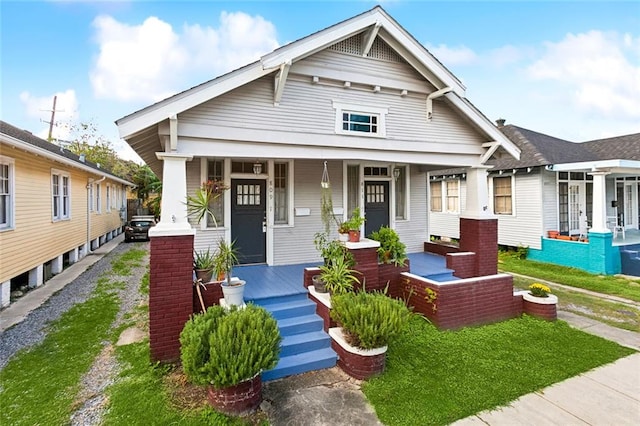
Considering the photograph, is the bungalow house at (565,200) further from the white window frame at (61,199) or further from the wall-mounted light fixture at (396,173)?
the white window frame at (61,199)

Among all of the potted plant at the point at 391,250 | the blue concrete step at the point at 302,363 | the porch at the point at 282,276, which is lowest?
the blue concrete step at the point at 302,363

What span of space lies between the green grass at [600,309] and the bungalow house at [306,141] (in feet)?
6.70

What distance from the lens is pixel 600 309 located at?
714cm

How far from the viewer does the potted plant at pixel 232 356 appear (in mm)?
3260

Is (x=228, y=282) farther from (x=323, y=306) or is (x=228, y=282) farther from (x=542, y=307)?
(x=542, y=307)

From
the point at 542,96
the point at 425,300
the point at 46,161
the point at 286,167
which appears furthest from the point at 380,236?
the point at 542,96

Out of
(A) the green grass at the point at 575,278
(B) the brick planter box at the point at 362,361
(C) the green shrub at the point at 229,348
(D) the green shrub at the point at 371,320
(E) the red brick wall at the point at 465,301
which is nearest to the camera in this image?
(C) the green shrub at the point at 229,348

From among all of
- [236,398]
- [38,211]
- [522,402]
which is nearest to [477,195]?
[522,402]

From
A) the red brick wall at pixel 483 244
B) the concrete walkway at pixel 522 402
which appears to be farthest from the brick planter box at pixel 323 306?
the red brick wall at pixel 483 244

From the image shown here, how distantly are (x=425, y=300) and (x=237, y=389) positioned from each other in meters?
3.65

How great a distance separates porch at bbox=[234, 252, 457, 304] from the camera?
5434mm

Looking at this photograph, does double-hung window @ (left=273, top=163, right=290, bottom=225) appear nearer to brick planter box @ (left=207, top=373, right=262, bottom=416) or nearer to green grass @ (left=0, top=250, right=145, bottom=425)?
green grass @ (left=0, top=250, right=145, bottom=425)

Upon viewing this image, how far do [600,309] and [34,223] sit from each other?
14278mm

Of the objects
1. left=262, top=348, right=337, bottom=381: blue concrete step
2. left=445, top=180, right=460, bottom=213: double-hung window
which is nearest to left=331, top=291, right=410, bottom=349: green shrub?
left=262, top=348, right=337, bottom=381: blue concrete step
